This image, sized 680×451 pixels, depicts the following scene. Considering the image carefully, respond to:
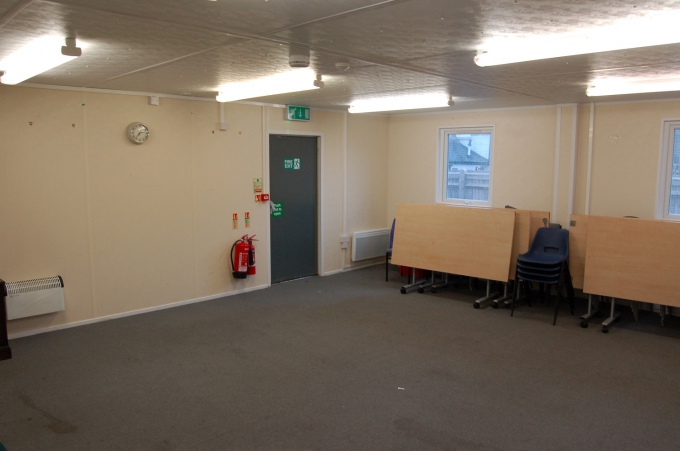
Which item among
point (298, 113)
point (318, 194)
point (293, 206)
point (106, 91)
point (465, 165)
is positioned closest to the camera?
point (106, 91)

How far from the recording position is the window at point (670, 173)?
554 centimetres

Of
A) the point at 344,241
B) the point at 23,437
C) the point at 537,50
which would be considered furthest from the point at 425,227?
the point at 23,437

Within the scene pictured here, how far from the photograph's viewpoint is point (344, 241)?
7535 millimetres

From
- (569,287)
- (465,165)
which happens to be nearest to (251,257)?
(465,165)

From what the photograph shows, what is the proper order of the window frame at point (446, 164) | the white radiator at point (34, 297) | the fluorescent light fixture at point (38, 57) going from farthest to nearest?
the window frame at point (446, 164) < the white radiator at point (34, 297) < the fluorescent light fixture at point (38, 57)

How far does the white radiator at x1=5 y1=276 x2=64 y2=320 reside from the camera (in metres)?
4.56

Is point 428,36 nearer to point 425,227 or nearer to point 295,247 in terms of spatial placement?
point 425,227

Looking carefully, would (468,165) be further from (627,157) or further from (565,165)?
(627,157)

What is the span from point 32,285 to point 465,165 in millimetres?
5547

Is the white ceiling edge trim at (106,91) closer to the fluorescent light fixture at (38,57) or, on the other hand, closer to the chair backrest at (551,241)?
the fluorescent light fixture at (38,57)

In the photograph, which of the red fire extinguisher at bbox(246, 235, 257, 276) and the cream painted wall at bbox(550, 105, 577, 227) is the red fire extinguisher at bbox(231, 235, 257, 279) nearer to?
the red fire extinguisher at bbox(246, 235, 257, 276)

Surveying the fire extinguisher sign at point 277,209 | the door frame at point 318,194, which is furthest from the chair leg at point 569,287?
the fire extinguisher sign at point 277,209

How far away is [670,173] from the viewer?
219 inches

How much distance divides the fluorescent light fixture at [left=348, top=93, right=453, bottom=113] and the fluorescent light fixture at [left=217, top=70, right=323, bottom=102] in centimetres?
160
